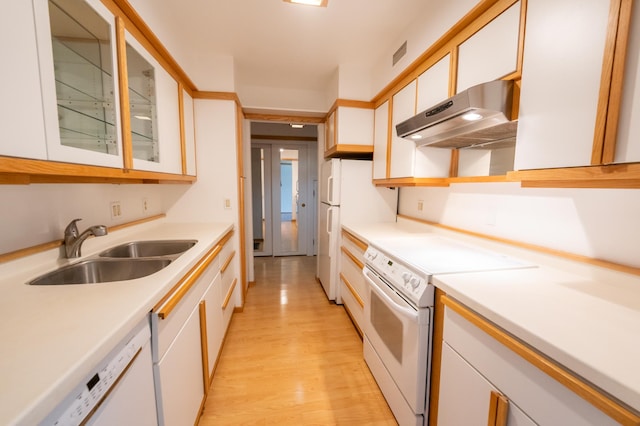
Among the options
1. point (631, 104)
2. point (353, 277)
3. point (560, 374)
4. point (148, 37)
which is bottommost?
point (353, 277)

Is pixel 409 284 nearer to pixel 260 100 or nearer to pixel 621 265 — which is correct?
pixel 621 265

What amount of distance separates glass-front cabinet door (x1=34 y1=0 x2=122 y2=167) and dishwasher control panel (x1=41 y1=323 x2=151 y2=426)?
0.64 meters

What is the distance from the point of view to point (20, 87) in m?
0.69

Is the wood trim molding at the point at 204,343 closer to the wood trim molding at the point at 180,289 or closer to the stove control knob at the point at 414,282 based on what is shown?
the wood trim molding at the point at 180,289

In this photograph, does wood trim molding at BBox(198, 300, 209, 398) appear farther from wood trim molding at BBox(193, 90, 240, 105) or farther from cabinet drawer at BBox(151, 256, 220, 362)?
wood trim molding at BBox(193, 90, 240, 105)

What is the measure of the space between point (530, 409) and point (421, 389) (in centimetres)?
57

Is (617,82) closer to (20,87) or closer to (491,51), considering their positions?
(491,51)

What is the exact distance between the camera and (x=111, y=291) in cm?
85

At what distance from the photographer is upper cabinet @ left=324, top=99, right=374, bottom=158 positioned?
97.7 inches

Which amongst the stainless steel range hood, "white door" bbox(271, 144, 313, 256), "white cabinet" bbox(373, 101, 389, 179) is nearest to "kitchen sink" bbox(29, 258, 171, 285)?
the stainless steel range hood

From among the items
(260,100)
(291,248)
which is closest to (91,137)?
(260,100)

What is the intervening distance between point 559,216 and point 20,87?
6.63 feet

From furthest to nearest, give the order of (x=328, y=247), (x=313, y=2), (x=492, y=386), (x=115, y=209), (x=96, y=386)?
(x=328, y=247) < (x=115, y=209) < (x=313, y=2) < (x=492, y=386) < (x=96, y=386)

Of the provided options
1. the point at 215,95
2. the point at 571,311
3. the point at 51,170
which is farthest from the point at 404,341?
the point at 215,95
